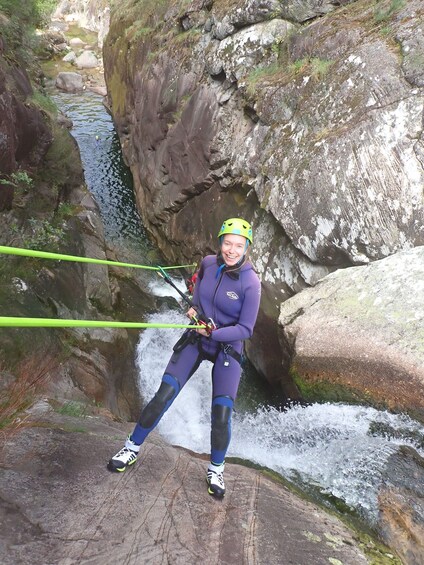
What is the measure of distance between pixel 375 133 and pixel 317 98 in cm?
185

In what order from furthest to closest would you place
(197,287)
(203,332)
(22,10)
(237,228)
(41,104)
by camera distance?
(22,10), (41,104), (197,287), (203,332), (237,228)

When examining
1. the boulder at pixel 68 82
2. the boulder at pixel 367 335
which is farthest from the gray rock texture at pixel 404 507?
the boulder at pixel 68 82

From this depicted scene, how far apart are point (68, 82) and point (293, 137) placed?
83.7ft

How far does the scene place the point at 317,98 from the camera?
8953 mm

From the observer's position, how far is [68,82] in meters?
28.8

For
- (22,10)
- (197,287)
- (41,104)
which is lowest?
(197,287)

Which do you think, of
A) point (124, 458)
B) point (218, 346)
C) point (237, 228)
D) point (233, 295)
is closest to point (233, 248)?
point (237, 228)

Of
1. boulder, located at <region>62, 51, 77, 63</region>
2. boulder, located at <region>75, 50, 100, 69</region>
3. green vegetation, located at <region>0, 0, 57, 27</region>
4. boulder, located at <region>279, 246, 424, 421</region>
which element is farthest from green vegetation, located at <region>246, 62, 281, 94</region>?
boulder, located at <region>62, 51, 77, 63</region>

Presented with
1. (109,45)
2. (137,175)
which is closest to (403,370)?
(137,175)

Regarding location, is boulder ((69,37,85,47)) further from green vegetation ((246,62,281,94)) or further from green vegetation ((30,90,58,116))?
green vegetation ((246,62,281,94))

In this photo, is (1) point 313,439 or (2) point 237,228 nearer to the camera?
(2) point 237,228

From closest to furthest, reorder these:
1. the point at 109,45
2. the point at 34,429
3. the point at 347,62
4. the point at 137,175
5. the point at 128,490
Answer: the point at 128,490
the point at 34,429
the point at 347,62
the point at 137,175
the point at 109,45

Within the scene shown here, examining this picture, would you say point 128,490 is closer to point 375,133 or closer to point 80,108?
point 375,133

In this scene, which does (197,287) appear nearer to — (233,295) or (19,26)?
(233,295)
